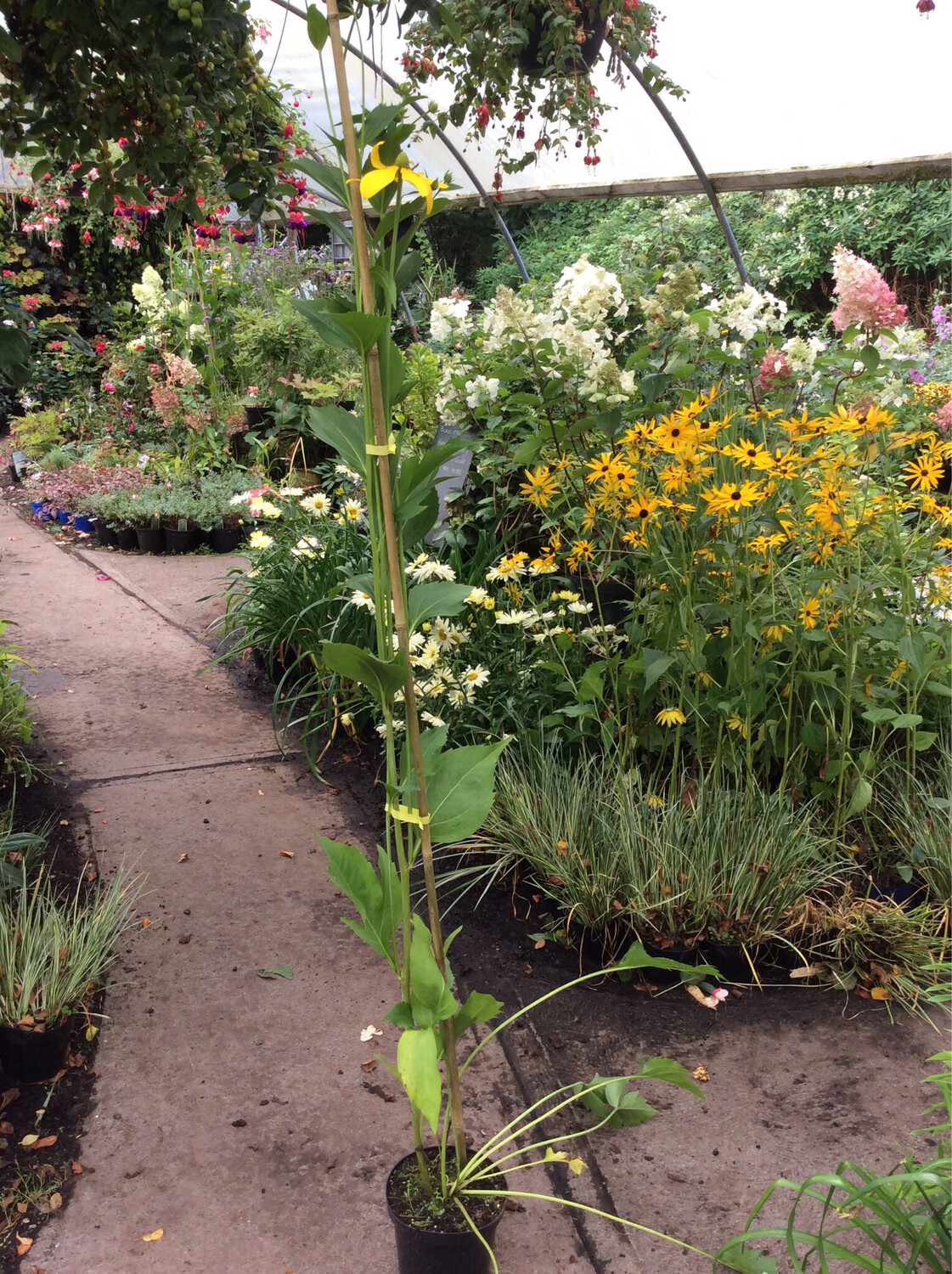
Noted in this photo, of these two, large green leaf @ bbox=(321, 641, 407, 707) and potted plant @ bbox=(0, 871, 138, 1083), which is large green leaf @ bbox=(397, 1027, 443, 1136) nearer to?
large green leaf @ bbox=(321, 641, 407, 707)

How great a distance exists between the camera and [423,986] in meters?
1.29

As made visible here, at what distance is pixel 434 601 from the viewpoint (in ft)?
4.47

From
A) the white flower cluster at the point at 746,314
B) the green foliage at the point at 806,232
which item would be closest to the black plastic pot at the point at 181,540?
the green foliage at the point at 806,232

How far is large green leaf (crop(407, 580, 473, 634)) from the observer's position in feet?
4.43

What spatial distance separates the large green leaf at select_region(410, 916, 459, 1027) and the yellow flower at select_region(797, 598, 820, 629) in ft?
4.23

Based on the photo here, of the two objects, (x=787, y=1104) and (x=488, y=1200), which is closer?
(x=488, y=1200)

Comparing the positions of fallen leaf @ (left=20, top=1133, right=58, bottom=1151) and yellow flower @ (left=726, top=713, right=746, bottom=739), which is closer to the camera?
fallen leaf @ (left=20, top=1133, right=58, bottom=1151)

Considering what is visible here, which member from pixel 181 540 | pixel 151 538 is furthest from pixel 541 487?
pixel 151 538

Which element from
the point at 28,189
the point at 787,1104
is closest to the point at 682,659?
the point at 787,1104

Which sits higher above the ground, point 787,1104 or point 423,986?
point 423,986

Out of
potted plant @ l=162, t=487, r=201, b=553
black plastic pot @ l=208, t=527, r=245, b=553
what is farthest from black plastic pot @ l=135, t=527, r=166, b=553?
black plastic pot @ l=208, t=527, r=245, b=553

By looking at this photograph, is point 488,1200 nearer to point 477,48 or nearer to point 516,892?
point 516,892

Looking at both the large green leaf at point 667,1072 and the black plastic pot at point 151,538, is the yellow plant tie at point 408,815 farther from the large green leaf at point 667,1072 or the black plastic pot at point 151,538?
the black plastic pot at point 151,538

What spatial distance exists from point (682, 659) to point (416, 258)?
1.36 meters
